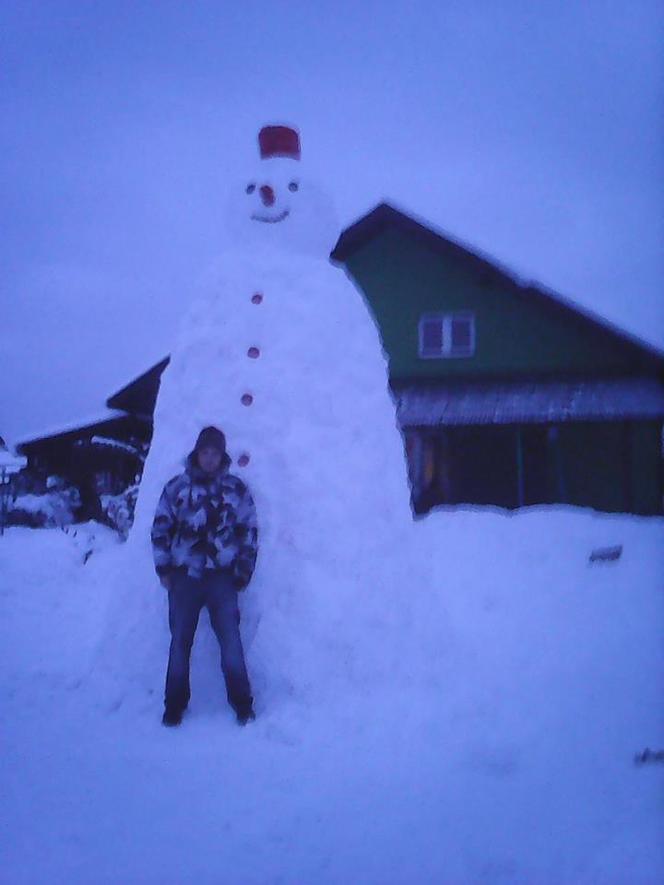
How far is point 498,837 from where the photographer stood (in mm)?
3018

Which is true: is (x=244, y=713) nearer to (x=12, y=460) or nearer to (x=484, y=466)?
(x=484, y=466)

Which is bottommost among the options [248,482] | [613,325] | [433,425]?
→ [248,482]

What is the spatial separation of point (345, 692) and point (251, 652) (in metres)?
0.60

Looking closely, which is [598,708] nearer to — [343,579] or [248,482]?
[343,579]

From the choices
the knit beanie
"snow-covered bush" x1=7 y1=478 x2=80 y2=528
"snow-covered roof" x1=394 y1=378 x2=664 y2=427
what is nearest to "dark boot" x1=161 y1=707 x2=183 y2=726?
the knit beanie

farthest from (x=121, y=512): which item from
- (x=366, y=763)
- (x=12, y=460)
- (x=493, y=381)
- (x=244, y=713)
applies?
(x=366, y=763)

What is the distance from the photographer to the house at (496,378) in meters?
12.7

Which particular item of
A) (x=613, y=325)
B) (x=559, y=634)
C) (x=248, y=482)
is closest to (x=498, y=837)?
(x=248, y=482)

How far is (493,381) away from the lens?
13.7 m

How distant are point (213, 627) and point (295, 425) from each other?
1.34 m

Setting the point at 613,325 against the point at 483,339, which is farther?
the point at 483,339

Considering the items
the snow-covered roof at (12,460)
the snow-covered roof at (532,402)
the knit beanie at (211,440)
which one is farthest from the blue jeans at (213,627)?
the snow-covered roof at (12,460)

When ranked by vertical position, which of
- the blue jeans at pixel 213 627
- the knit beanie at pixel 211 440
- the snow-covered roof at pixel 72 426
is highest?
the snow-covered roof at pixel 72 426

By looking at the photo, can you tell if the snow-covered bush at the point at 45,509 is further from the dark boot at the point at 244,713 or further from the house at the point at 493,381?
the dark boot at the point at 244,713
